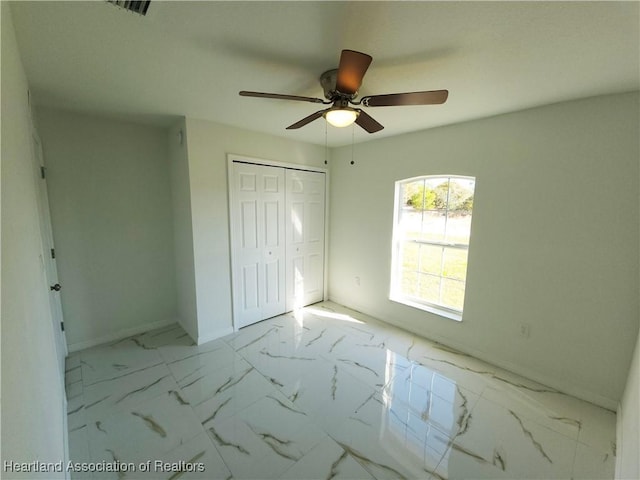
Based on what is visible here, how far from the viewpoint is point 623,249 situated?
77.9 inches

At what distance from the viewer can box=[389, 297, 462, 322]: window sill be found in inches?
116

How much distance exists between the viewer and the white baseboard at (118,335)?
9.18ft

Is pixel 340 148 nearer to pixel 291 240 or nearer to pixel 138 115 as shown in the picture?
pixel 291 240

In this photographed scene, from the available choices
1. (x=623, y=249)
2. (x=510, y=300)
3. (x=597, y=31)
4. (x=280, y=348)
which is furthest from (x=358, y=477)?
(x=597, y=31)

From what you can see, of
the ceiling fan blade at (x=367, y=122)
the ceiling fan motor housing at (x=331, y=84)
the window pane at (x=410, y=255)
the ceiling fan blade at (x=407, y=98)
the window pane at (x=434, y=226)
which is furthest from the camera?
the window pane at (x=410, y=255)

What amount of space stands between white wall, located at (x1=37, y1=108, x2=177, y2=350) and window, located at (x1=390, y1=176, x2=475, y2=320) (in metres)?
2.91

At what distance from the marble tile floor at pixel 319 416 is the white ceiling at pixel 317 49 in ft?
7.92

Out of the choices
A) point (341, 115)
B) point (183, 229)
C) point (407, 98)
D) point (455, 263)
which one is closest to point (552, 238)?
point (455, 263)

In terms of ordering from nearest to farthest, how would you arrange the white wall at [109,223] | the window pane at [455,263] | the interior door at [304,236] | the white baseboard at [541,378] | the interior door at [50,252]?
1. the white baseboard at [541,378]
2. the interior door at [50,252]
3. the white wall at [109,223]
4. the window pane at [455,263]
5. the interior door at [304,236]

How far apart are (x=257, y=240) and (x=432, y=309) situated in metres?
2.29

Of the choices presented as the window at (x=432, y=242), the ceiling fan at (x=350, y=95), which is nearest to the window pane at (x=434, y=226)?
the window at (x=432, y=242)

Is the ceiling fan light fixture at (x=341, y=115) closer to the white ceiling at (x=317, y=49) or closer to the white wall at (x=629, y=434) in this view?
the white ceiling at (x=317, y=49)

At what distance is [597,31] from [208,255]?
3283mm

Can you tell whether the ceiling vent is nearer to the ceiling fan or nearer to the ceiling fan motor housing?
the ceiling fan
